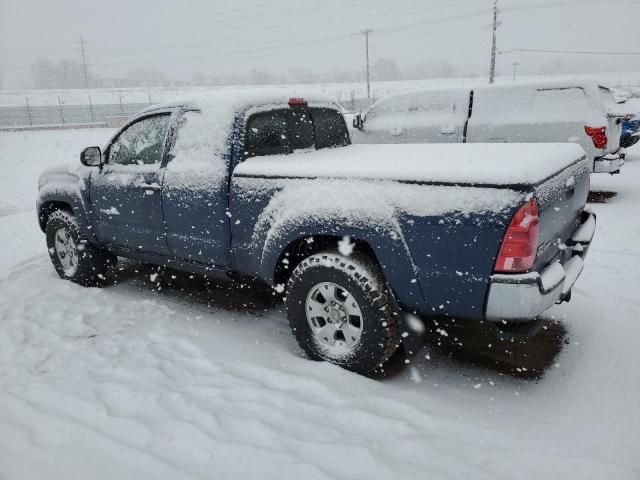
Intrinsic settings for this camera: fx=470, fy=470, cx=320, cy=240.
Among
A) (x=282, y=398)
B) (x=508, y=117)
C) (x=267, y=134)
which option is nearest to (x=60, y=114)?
(x=508, y=117)

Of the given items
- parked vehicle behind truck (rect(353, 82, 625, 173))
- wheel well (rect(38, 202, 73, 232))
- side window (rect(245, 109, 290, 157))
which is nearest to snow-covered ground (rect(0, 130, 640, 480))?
wheel well (rect(38, 202, 73, 232))

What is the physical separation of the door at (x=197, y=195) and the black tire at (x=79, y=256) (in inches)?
53.7

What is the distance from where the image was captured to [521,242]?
2.42 metres

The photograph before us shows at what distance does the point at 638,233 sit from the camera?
19.4 ft

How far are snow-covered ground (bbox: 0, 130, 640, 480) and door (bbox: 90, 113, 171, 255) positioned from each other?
2.13 feet

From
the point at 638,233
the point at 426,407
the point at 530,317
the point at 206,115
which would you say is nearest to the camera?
the point at 530,317

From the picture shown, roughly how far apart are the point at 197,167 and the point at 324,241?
1.21 m

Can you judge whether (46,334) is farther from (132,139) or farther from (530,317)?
(530,317)

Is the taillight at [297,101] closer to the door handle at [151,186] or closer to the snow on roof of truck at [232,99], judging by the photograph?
the snow on roof of truck at [232,99]

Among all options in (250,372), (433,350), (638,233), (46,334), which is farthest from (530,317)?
(638,233)

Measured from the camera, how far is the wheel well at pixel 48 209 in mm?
5059

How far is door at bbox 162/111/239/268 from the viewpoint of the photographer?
3.55 meters

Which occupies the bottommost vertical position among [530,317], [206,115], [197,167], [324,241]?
[530,317]

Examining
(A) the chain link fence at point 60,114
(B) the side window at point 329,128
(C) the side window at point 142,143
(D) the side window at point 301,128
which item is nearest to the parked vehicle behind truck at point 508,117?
(B) the side window at point 329,128
